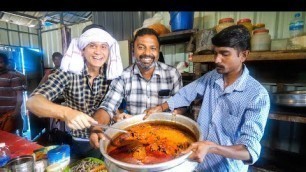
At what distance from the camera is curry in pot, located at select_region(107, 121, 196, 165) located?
1.06m

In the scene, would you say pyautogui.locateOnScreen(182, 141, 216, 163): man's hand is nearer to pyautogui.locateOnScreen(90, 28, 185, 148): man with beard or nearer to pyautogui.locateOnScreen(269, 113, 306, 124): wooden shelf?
pyautogui.locateOnScreen(90, 28, 185, 148): man with beard

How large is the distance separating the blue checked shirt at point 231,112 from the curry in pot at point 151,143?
367mm

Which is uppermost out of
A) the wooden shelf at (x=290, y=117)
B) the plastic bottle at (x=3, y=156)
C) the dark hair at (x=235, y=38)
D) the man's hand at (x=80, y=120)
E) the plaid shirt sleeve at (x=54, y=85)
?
the dark hair at (x=235, y=38)

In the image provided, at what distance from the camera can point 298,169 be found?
2350mm

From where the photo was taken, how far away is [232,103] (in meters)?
1.45

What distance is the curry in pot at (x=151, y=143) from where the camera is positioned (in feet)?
3.47

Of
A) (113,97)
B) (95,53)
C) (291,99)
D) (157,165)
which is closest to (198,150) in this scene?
(157,165)

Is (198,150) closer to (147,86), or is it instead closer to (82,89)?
(147,86)

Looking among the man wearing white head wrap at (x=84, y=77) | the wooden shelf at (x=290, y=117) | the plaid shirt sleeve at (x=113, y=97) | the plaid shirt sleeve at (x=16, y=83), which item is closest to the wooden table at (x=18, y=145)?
the man wearing white head wrap at (x=84, y=77)

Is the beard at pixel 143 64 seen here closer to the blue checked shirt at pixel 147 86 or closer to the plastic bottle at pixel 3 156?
the blue checked shirt at pixel 147 86

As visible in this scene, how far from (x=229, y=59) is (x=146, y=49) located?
760mm

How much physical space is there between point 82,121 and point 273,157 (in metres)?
2.70

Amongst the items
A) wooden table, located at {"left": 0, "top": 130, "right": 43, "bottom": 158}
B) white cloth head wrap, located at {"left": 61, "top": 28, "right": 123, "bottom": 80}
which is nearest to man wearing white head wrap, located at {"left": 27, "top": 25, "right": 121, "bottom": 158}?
white cloth head wrap, located at {"left": 61, "top": 28, "right": 123, "bottom": 80}
